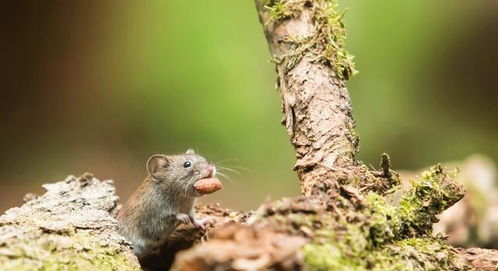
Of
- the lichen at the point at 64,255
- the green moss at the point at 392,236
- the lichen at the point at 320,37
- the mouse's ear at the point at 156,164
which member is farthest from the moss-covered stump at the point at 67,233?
the lichen at the point at 320,37

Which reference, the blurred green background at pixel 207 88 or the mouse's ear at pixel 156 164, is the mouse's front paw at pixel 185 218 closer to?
the mouse's ear at pixel 156 164

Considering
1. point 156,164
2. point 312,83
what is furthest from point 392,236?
point 156,164

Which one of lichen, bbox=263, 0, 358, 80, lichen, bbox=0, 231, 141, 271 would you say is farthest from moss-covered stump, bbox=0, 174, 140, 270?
lichen, bbox=263, 0, 358, 80

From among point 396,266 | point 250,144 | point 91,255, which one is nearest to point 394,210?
point 396,266

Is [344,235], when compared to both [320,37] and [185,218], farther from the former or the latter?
[185,218]

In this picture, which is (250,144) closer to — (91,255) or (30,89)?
(30,89)

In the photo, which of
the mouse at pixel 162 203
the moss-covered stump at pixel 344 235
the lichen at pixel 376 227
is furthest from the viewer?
the mouse at pixel 162 203
